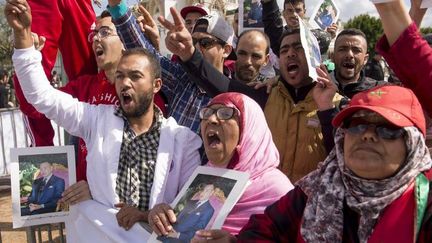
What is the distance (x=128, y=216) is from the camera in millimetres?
2713

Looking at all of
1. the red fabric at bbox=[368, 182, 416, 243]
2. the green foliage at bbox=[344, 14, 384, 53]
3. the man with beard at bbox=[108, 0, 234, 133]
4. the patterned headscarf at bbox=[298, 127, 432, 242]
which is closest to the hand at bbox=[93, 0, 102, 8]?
the man with beard at bbox=[108, 0, 234, 133]

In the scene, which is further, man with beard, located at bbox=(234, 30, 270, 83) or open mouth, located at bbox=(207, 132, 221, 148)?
man with beard, located at bbox=(234, 30, 270, 83)

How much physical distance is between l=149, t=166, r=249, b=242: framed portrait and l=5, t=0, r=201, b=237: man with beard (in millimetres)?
290

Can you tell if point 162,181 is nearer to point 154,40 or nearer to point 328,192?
point 328,192

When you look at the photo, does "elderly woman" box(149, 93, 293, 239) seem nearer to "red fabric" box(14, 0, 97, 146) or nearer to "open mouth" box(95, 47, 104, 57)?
A: "open mouth" box(95, 47, 104, 57)

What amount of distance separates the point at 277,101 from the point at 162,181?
2.94ft

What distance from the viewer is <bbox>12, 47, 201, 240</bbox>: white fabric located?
9.27 feet

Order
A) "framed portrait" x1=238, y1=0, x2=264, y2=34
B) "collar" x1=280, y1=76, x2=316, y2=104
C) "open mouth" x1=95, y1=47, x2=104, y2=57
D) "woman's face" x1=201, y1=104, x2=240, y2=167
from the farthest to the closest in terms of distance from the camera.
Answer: "framed portrait" x1=238, y1=0, x2=264, y2=34 → "open mouth" x1=95, y1=47, x2=104, y2=57 → "collar" x1=280, y1=76, x2=316, y2=104 → "woman's face" x1=201, y1=104, x2=240, y2=167

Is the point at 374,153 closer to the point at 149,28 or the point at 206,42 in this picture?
the point at 206,42

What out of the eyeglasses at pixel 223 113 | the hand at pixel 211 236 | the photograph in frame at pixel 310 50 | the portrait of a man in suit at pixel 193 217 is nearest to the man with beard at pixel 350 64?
the photograph in frame at pixel 310 50

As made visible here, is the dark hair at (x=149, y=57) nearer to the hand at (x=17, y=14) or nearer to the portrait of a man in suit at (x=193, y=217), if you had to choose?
the hand at (x=17, y=14)

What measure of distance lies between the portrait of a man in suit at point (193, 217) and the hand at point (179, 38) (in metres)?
0.97

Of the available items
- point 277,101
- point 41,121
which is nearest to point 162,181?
point 277,101

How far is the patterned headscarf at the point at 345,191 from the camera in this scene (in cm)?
188
